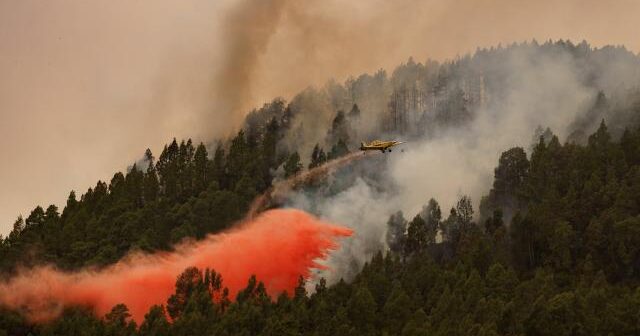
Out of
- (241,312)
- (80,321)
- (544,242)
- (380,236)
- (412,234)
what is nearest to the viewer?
(241,312)

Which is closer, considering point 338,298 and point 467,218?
point 338,298

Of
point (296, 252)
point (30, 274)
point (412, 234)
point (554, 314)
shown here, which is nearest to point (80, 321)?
point (30, 274)

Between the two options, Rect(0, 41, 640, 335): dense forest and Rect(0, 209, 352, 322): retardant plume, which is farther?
Rect(0, 209, 352, 322): retardant plume

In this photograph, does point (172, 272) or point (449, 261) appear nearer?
point (449, 261)

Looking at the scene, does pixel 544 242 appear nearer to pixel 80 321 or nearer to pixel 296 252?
pixel 296 252

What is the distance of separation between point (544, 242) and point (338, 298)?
127 ft

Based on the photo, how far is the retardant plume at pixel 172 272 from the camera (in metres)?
161

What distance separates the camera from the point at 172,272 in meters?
168

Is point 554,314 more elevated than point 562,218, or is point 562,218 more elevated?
point 562,218

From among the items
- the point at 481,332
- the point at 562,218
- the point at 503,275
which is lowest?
the point at 481,332

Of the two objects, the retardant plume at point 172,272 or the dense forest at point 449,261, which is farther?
the retardant plume at point 172,272

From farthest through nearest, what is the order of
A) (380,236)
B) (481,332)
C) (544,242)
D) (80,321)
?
(380,236), (544,242), (80,321), (481,332)

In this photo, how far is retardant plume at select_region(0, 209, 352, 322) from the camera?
161 meters

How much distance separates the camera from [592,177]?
171 m
